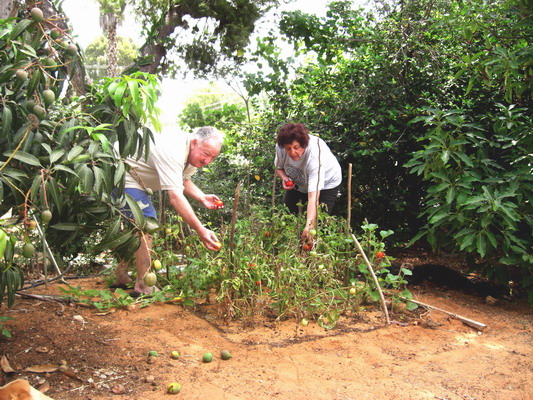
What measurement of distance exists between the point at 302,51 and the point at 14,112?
5227 mm

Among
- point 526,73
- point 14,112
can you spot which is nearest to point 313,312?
point 14,112

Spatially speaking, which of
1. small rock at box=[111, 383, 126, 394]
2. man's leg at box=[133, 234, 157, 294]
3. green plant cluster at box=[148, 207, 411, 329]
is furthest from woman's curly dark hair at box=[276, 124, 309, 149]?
small rock at box=[111, 383, 126, 394]

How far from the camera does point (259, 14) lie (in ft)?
25.6

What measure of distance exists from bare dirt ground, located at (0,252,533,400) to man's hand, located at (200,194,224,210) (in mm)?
765

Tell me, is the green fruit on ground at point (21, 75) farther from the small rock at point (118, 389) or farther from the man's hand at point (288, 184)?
the man's hand at point (288, 184)

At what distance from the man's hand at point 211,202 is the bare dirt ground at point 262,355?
0.77 meters

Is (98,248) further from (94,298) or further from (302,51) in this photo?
(302,51)

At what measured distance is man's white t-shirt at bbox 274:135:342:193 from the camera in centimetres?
404

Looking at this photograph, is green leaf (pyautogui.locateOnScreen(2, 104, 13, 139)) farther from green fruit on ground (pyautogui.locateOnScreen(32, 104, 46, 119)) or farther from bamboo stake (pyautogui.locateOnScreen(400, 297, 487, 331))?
bamboo stake (pyautogui.locateOnScreen(400, 297, 487, 331))

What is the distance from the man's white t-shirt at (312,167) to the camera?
404cm

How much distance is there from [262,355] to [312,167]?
5.62ft

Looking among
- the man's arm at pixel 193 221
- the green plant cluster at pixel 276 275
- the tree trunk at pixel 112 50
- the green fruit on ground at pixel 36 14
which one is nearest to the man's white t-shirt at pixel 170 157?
the man's arm at pixel 193 221

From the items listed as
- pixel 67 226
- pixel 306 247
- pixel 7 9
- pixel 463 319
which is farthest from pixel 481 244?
pixel 7 9

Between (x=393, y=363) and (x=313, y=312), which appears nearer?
(x=393, y=363)
